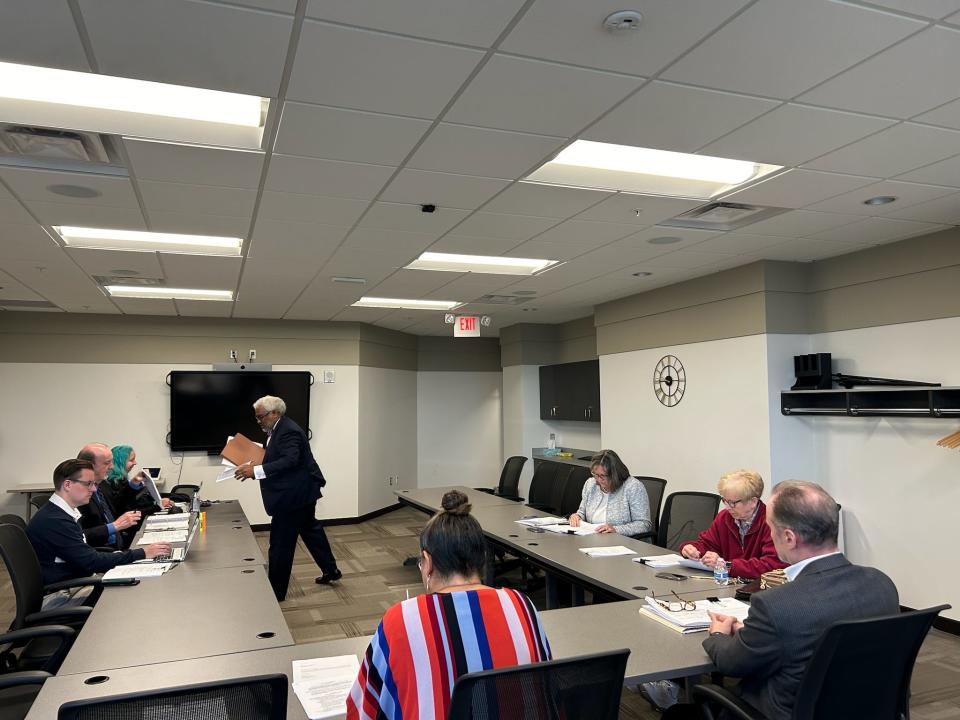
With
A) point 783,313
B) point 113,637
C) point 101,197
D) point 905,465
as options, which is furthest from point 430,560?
point 783,313

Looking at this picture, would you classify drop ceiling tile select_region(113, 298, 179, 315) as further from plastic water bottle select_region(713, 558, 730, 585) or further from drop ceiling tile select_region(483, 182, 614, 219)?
plastic water bottle select_region(713, 558, 730, 585)

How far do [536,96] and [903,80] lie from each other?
4.45 ft

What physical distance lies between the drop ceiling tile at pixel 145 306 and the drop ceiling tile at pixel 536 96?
569 centimetres

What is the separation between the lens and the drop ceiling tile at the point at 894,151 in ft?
9.82

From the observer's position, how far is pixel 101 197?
374cm

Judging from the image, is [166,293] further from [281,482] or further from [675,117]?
[675,117]

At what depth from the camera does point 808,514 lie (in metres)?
2.11

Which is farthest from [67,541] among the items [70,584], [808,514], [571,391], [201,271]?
[571,391]

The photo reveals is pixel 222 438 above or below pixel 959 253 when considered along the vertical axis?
below

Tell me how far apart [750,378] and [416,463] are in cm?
646

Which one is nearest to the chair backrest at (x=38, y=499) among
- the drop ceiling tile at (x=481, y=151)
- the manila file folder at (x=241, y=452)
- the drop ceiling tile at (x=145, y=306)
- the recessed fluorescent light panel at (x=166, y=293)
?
the drop ceiling tile at (x=145, y=306)

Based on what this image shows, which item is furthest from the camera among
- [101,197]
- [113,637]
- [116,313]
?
[116,313]

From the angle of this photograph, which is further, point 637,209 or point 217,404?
point 217,404

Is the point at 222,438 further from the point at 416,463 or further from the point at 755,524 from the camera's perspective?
the point at 755,524
